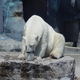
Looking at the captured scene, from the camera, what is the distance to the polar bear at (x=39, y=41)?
5.96 metres

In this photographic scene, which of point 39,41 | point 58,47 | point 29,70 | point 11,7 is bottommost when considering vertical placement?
point 29,70

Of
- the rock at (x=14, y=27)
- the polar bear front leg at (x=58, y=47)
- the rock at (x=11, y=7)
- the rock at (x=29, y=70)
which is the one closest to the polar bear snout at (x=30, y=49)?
the rock at (x=29, y=70)

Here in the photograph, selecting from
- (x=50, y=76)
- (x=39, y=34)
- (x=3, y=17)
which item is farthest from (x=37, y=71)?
(x=3, y=17)

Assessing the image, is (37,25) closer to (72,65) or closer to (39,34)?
(39,34)

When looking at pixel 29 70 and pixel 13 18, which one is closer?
pixel 29 70

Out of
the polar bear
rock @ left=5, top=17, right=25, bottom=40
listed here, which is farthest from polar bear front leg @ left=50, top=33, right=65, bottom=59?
rock @ left=5, top=17, right=25, bottom=40

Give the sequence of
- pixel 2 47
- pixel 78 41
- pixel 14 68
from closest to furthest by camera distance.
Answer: pixel 14 68, pixel 2 47, pixel 78 41

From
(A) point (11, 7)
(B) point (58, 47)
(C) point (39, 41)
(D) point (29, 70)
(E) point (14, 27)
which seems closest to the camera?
(D) point (29, 70)

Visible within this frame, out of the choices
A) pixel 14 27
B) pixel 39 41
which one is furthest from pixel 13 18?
pixel 39 41

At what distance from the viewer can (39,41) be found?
609 centimetres

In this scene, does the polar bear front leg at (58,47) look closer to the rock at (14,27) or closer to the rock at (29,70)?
the rock at (29,70)

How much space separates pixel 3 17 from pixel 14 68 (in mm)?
4665

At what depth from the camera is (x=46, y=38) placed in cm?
622

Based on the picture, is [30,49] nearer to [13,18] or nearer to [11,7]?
[13,18]
